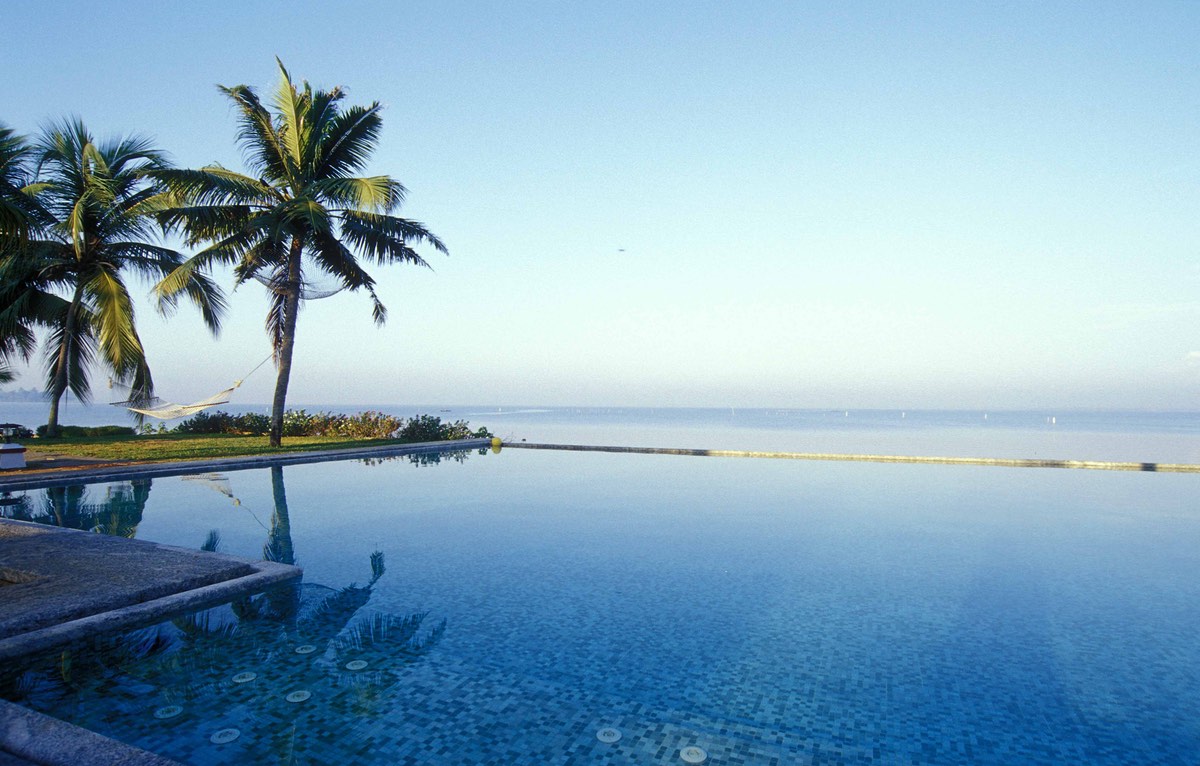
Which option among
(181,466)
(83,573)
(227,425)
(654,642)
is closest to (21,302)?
(227,425)

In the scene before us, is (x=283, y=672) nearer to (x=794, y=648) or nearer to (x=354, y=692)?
(x=354, y=692)

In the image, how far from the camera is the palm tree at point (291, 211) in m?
12.4

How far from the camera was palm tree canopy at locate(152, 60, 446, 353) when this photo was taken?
1229 cm

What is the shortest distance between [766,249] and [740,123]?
25.7 feet

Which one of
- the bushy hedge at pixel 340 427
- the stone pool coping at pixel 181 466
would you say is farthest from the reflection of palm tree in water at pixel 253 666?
the bushy hedge at pixel 340 427

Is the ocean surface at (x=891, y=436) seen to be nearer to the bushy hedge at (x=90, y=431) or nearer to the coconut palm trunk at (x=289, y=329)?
the bushy hedge at (x=90, y=431)

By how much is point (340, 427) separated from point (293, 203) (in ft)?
23.7

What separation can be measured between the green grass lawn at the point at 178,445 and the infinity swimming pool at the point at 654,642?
3187mm

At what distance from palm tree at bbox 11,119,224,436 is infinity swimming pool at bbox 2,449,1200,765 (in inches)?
250

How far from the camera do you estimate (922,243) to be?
72.9 feet

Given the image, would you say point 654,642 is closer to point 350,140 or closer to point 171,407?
point 350,140

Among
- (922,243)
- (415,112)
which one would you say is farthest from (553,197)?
(922,243)

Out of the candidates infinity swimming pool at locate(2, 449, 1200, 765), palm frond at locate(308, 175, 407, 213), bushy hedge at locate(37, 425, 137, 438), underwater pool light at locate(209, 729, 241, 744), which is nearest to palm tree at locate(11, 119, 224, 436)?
bushy hedge at locate(37, 425, 137, 438)

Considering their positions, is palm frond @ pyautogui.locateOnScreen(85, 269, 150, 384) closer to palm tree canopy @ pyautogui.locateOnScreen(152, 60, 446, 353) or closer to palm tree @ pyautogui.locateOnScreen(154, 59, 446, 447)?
palm tree @ pyautogui.locateOnScreen(154, 59, 446, 447)
